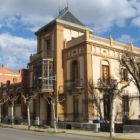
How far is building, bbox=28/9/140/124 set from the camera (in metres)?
31.1

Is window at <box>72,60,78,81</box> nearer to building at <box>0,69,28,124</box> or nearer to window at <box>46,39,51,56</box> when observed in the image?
window at <box>46,39,51,56</box>

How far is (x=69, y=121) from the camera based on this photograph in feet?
105

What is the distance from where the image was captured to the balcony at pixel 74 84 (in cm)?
3138

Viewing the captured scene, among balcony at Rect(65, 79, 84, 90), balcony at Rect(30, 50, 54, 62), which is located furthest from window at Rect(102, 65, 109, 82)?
balcony at Rect(30, 50, 54, 62)

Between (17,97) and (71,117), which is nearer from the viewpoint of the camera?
(71,117)

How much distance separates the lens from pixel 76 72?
108 ft

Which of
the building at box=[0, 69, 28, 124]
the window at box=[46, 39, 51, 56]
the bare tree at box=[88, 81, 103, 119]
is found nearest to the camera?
the bare tree at box=[88, 81, 103, 119]

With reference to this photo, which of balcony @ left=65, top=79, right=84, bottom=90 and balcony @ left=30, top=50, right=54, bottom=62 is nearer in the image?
balcony @ left=65, top=79, right=84, bottom=90

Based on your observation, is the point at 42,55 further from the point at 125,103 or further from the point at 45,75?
the point at 125,103

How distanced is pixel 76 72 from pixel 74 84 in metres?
1.50

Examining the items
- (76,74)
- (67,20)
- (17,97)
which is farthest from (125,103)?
(17,97)

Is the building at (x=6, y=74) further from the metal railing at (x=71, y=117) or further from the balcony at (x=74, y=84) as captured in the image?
the metal railing at (x=71, y=117)

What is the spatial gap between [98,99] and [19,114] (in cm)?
1589

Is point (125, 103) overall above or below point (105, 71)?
below
